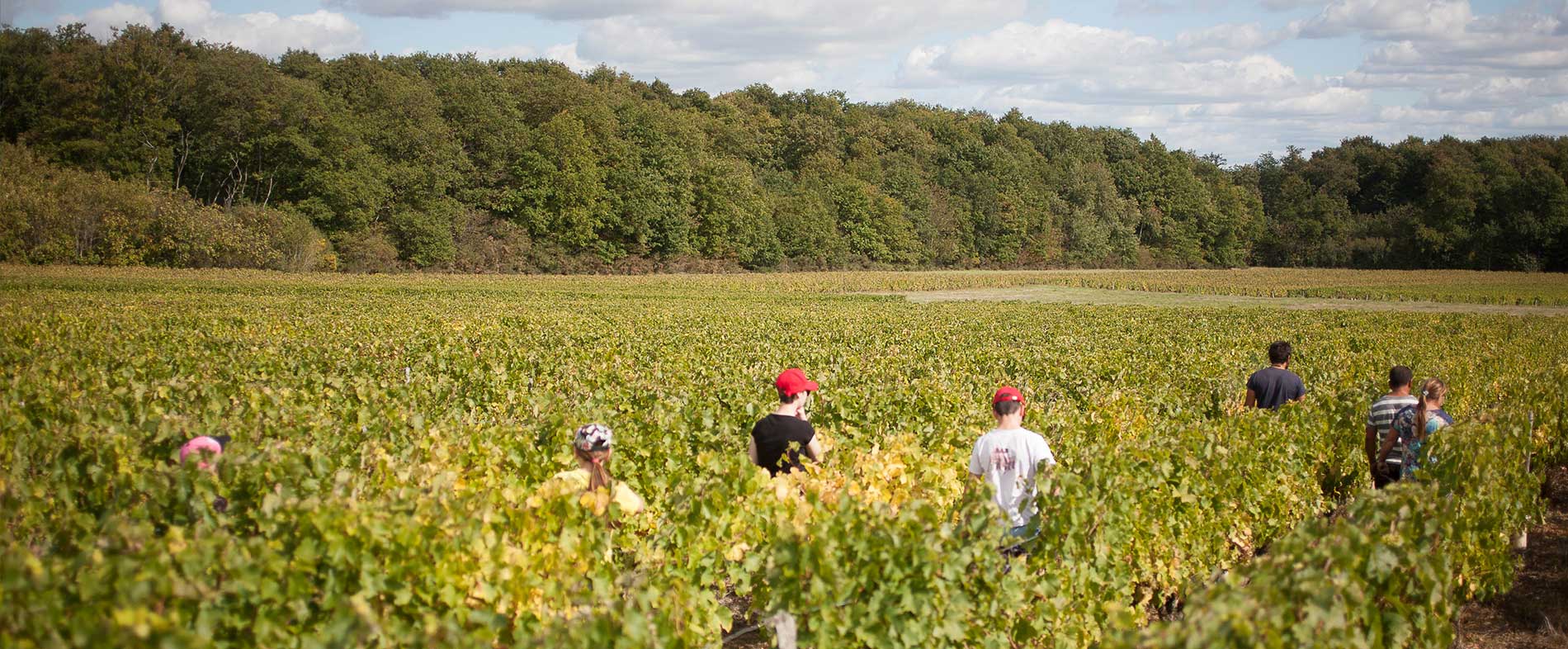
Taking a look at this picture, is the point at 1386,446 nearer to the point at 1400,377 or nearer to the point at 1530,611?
the point at 1400,377

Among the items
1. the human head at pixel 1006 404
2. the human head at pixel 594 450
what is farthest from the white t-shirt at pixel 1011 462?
the human head at pixel 594 450

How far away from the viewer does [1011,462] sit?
6199mm

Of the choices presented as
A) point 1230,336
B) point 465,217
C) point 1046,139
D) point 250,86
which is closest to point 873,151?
point 1046,139

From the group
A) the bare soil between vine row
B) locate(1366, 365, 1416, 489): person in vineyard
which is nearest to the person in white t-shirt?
the bare soil between vine row

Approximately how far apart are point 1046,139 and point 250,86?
96884mm

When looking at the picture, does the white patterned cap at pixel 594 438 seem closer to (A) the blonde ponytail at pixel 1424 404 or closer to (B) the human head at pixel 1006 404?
(B) the human head at pixel 1006 404

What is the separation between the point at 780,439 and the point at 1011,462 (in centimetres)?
151

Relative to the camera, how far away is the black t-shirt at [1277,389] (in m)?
9.96

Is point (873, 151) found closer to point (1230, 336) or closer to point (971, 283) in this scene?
point (971, 283)

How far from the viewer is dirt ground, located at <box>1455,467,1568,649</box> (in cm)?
732

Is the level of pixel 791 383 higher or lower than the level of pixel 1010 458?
higher

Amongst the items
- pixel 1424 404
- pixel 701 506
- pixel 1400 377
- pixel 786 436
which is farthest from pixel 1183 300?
pixel 701 506

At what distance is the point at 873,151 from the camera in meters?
109

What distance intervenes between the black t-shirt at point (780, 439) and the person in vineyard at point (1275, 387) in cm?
533
